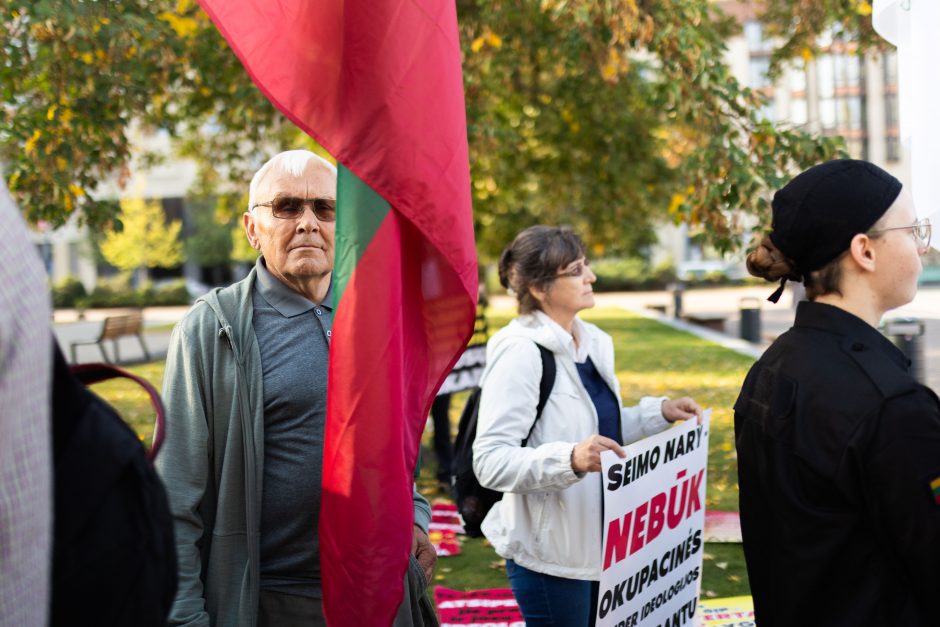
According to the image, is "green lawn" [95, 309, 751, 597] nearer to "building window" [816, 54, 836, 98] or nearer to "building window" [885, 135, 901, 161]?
"building window" [885, 135, 901, 161]

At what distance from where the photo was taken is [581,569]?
3.33 metres

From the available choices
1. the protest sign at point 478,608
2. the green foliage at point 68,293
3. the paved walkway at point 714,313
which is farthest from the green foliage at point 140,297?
the protest sign at point 478,608

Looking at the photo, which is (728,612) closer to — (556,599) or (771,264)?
(556,599)

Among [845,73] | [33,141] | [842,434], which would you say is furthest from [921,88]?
[845,73]

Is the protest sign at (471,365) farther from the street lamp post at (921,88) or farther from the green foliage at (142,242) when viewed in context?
the green foliage at (142,242)

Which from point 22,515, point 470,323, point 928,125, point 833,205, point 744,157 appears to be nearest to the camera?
point 22,515

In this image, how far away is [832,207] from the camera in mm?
2168

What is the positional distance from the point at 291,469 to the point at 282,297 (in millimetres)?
513

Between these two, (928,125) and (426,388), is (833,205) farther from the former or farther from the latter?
(928,125)

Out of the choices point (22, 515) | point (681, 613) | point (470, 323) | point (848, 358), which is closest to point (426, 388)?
point (470, 323)

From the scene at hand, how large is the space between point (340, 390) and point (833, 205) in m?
1.24

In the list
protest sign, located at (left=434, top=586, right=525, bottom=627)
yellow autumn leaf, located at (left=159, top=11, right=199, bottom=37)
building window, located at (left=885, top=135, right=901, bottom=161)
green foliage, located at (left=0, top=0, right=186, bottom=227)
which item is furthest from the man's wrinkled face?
building window, located at (left=885, top=135, right=901, bottom=161)

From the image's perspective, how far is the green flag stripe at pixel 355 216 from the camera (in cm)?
238

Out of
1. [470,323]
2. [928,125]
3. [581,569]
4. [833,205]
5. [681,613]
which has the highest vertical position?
[928,125]
